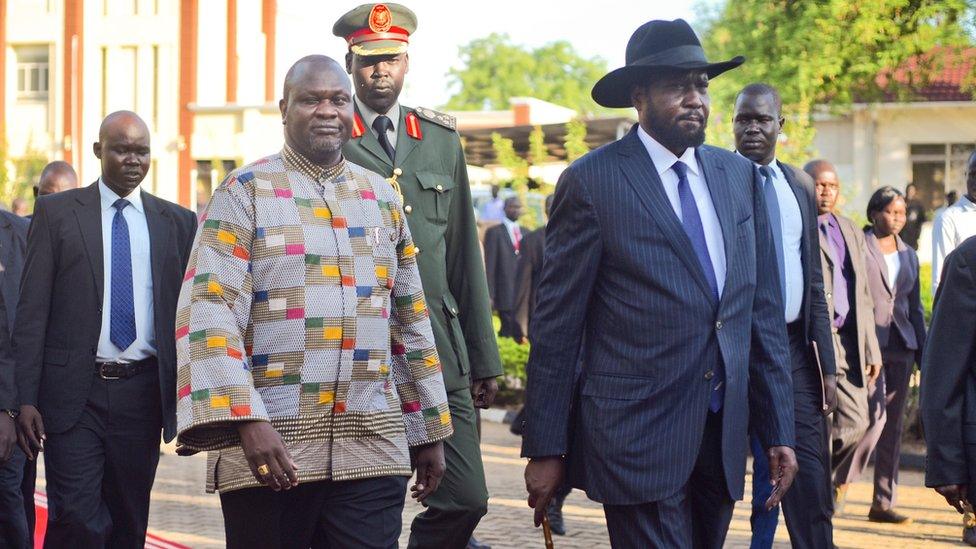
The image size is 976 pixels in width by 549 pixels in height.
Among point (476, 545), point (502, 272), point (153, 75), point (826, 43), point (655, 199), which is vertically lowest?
point (476, 545)

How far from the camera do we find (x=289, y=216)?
452 centimetres

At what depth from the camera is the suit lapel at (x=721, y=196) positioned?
4.69m

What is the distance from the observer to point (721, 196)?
478 centimetres

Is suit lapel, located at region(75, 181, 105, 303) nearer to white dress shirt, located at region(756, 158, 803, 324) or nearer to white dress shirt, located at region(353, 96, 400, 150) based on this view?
white dress shirt, located at region(353, 96, 400, 150)

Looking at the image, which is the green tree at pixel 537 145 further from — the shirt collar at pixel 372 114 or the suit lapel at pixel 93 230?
the shirt collar at pixel 372 114

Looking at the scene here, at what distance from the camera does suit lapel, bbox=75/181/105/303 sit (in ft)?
20.9

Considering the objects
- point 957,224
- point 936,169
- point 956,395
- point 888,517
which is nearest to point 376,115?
point 956,395

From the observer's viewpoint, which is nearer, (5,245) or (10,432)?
(10,432)

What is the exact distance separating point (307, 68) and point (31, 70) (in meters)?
48.4

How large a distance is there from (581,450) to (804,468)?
2.34m

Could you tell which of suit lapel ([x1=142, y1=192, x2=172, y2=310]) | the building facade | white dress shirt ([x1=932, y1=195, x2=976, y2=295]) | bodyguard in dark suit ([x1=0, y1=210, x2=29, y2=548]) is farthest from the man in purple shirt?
the building facade

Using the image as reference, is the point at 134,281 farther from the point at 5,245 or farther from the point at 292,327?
the point at 292,327

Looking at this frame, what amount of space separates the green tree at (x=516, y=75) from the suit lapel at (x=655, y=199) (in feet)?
291

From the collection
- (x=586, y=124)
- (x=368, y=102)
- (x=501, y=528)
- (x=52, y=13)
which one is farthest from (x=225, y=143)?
(x=368, y=102)
